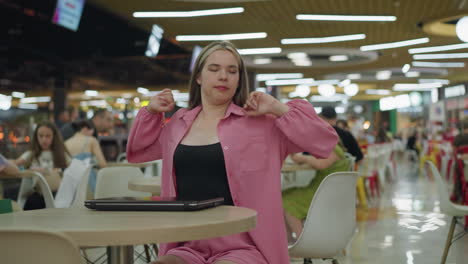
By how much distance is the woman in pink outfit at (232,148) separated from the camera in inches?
81.6

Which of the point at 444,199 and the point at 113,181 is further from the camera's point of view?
the point at 444,199

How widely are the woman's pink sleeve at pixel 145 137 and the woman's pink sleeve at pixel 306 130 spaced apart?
0.51 m

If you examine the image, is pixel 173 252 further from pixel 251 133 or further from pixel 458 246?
pixel 458 246

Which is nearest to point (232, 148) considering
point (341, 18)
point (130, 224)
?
point (130, 224)

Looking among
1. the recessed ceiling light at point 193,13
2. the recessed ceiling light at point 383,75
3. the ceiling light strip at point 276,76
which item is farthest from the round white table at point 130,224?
the recessed ceiling light at point 383,75

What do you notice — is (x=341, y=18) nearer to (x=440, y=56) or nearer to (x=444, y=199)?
(x=440, y=56)

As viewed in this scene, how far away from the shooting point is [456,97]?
23688mm

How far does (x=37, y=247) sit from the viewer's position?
1378mm

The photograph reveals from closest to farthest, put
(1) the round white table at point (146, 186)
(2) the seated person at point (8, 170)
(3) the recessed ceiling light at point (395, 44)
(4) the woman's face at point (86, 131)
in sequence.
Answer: (1) the round white table at point (146, 186) → (2) the seated person at point (8, 170) → (4) the woman's face at point (86, 131) → (3) the recessed ceiling light at point (395, 44)

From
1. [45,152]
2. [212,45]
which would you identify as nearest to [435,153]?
[45,152]

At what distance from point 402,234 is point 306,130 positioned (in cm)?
426

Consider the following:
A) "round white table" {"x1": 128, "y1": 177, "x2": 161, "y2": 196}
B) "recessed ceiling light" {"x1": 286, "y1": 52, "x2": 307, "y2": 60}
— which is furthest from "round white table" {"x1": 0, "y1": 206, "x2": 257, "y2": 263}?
"recessed ceiling light" {"x1": 286, "y1": 52, "x2": 307, "y2": 60}

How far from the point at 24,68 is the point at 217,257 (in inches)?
314

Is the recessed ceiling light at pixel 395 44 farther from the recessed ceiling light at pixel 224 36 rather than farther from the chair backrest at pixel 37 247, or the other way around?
the chair backrest at pixel 37 247
